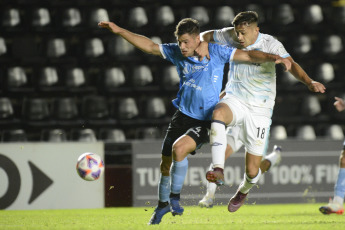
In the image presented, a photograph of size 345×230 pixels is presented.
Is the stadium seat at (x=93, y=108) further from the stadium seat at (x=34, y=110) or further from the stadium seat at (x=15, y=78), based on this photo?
the stadium seat at (x=15, y=78)

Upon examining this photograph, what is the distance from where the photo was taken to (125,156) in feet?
29.2

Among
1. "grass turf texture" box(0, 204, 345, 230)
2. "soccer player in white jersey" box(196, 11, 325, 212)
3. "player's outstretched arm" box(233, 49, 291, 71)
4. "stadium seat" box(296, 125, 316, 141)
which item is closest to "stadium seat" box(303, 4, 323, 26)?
"stadium seat" box(296, 125, 316, 141)

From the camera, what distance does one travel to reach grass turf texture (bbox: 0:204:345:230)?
585 cm

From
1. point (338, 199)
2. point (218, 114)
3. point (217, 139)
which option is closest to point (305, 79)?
Answer: point (218, 114)

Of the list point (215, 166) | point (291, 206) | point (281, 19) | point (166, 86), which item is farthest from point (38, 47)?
point (215, 166)

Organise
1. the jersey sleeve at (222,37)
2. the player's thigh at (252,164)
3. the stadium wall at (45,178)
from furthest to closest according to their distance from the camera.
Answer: the stadium wall at (45,178), the player's thigh at (252,164), the jersey sleeve at (222,37)

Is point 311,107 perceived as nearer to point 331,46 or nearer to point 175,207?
point 331,46

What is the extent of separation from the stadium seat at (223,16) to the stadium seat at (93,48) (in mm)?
1842

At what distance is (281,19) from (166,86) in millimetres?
2187

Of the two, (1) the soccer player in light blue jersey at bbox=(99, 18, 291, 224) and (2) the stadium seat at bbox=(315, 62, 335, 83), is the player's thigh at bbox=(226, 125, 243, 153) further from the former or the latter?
(2) the stadium seat at bbox=(315, 62, 335, 83)

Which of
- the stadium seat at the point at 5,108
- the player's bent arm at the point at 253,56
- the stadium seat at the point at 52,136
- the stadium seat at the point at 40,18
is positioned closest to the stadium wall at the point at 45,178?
the stadium seat at the point at 52,136

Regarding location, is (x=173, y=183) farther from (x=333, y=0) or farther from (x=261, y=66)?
(x=333, y=0)

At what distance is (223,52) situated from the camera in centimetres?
579

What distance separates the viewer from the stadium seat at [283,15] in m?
11.2
